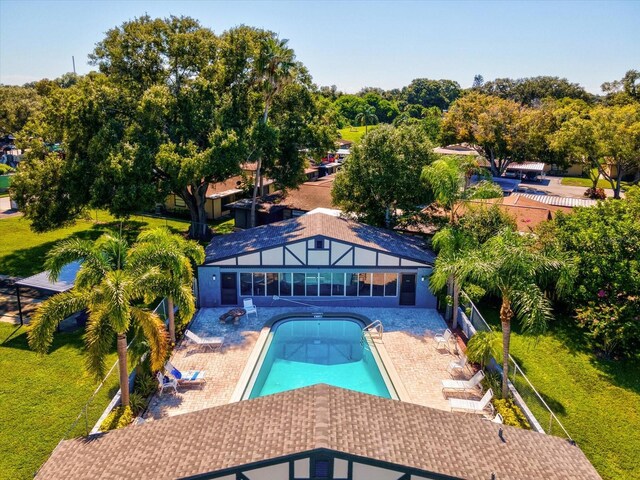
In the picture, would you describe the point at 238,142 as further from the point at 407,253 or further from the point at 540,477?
the point at 540,477

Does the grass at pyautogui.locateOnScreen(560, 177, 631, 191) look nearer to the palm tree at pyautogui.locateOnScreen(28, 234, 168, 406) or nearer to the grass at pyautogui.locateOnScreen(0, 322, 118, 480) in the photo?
the palm tree at pyautogui.locateOnScreen(28, 234, 168, 406)

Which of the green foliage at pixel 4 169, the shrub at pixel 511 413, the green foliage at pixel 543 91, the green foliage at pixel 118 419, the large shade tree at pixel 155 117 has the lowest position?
the shrub at pixel 511 413

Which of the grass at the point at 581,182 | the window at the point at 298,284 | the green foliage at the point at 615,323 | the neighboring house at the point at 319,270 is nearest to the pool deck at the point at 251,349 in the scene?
the neighboring house at the point at 319,270

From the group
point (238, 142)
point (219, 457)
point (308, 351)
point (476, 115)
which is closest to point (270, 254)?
point (308, 351)

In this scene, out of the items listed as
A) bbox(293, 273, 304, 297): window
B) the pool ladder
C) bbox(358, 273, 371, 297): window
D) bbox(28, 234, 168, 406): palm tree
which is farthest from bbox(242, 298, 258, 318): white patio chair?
bbox(28, 234, 168, 406): palm tree

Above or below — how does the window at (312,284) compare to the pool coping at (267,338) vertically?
above

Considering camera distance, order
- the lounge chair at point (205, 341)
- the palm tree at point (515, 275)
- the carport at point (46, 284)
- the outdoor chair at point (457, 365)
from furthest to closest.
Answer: the carport at point (46, 284)
the lounge chair at point (205, 341)
the outdoor chair at point (457, 365)
the palm tree at point (515, 275)

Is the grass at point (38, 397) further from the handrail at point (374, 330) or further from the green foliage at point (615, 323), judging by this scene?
the green foliage at point (615, 323)
